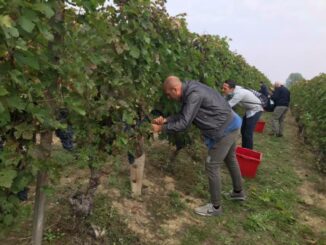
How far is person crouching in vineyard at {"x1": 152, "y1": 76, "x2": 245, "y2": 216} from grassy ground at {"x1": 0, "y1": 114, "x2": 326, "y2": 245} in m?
0.44

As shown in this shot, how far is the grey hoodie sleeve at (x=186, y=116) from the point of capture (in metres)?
4.58

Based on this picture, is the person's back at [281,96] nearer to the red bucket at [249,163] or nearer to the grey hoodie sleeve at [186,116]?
the red bucket at [249,163]

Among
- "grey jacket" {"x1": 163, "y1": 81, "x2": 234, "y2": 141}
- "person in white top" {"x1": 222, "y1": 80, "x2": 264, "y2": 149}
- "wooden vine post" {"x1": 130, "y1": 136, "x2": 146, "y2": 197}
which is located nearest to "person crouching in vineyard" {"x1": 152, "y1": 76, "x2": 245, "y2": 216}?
"grey jacket" {"x1": 163, "y1": 81, "x2": 234, "y2": 141}

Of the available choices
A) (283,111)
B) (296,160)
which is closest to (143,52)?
(296,160)

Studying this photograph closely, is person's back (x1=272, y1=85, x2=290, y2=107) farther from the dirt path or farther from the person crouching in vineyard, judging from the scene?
the person crouching in vineyard

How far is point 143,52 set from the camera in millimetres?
3844

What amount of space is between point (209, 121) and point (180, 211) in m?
1.31

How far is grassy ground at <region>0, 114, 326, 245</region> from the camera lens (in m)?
4.30

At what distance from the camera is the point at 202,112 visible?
4.89 metres

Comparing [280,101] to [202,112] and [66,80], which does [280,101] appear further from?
[66,80]

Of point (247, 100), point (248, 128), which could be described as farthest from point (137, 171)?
point (248, 128)

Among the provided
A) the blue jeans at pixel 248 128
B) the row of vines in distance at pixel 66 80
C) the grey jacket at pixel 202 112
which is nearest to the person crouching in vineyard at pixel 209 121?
the grey jacket at pixel 202 112

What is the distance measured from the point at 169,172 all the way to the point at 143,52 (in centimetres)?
316

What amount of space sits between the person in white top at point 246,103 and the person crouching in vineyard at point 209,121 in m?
1.87
